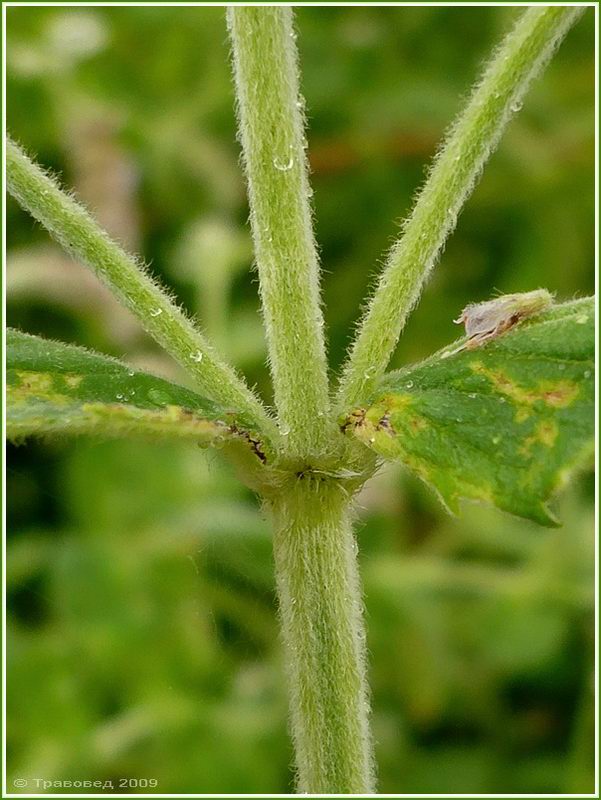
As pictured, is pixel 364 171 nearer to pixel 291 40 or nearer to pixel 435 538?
pixel 435 538

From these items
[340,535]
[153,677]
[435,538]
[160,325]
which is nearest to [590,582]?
[435,538]

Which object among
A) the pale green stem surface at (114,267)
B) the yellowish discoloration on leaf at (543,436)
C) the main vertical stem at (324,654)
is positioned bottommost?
the main vertical stem at (324,654)

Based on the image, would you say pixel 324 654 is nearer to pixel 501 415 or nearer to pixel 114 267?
pixel 501 415

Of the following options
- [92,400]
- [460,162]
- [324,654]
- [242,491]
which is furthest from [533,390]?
[242,491]

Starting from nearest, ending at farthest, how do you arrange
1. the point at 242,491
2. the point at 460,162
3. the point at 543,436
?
1. the point at 543,436
2. the point at 460,162
3. the point at 242,491

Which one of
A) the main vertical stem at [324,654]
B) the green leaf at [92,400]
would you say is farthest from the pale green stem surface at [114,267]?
the main vertical stem at [324,654]

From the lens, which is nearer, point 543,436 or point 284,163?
point 543,436

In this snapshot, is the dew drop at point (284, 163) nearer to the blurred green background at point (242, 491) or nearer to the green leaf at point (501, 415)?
the green leaf at point (501, 415)
